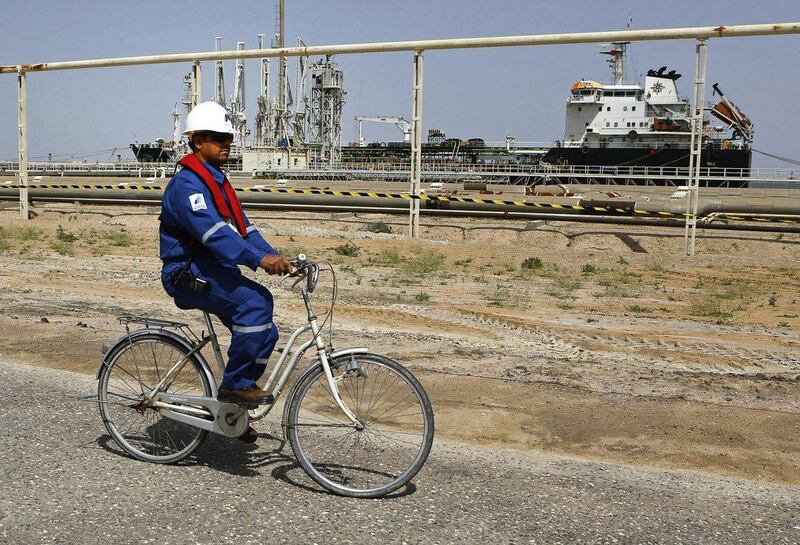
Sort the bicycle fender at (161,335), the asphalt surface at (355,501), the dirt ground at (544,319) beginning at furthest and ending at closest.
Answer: the dirt ground at (544,319), the bicycle fender at (161,335), the asphalt surface at (355,501)

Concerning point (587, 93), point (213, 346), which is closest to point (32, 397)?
point (213, 346)

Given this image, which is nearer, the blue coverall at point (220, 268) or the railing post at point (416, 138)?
the blue coverall at point (220, 268)

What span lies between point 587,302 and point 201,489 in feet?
24.4

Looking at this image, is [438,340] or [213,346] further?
[438,340]

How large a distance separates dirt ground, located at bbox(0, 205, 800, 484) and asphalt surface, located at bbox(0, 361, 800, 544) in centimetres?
52

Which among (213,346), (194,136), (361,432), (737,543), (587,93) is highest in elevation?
(587,93)

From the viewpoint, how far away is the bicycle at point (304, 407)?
4531 millimetres

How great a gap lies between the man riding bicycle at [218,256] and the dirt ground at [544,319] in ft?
5.57

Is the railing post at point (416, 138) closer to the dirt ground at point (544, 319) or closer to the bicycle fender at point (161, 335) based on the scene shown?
the dirt ground at point (544, 319)

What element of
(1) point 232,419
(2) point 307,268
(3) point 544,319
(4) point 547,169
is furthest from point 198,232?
(4) point 547,169

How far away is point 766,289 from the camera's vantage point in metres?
12.3

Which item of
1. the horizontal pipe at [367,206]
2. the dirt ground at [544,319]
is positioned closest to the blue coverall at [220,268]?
the dirt ground at [544,319]

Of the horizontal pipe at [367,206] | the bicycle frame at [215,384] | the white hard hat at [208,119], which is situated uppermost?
the white hard hat at [208,119]

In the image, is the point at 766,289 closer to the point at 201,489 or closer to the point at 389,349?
the point at 389,349
